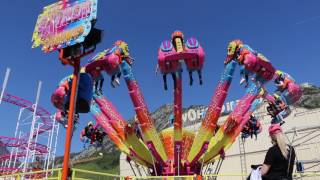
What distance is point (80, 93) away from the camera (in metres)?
6.95

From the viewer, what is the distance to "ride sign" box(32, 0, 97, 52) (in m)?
6.63

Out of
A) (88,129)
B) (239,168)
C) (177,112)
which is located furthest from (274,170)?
(239,168)

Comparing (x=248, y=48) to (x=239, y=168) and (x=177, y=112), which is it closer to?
(x=177, y=112)

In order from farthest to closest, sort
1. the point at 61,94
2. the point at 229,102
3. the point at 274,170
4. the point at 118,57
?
the point at 229,102
the point at 118,57
the point at 61,94
the point at 274,170

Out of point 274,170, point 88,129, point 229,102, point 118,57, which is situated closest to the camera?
point 274,170

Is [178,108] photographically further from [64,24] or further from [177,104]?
[64,24]

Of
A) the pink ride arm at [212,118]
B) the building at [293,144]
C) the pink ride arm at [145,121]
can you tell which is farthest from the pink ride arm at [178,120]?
the building at [293,144]

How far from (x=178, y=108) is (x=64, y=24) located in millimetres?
10775

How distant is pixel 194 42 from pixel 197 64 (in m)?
1.05

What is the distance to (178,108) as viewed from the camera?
56.1 ft

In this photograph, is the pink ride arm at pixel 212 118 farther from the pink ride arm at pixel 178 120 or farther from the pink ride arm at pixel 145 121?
the pink ride arm at pixel 145 121

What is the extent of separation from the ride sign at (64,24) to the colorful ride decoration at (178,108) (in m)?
9.22

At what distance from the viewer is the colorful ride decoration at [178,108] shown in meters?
16.8

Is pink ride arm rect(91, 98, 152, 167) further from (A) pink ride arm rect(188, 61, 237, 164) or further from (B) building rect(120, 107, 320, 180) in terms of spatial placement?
(B) building rect(120, 107, 320, 180)
